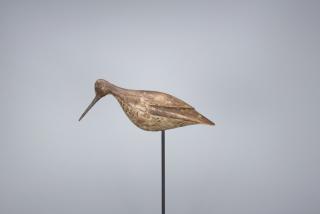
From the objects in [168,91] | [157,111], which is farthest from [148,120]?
[168,91]

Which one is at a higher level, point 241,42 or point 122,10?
point 122,10

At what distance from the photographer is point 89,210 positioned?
1651mm

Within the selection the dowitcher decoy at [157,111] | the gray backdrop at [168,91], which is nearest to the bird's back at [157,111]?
the dowitcher decoy at [157,111]

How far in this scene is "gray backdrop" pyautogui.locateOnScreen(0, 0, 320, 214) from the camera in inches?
61.1

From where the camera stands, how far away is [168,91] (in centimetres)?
158

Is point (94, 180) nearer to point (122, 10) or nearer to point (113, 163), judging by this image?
point (113, 163)

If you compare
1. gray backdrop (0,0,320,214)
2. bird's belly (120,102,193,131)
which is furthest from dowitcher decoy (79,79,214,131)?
gray backdrop (0,0,320,214)

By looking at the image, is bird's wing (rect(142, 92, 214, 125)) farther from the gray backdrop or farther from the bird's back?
the gray backdrop

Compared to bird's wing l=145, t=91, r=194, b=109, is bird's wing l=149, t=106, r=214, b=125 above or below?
below

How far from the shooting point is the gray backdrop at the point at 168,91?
5.09ft

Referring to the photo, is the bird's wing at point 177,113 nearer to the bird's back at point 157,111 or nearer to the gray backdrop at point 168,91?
the bird's back at point 157,111

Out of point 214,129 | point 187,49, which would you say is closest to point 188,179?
point 214,129

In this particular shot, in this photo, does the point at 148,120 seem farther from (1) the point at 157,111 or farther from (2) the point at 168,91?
(2) the point at 168,91

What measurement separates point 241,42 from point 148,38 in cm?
42
